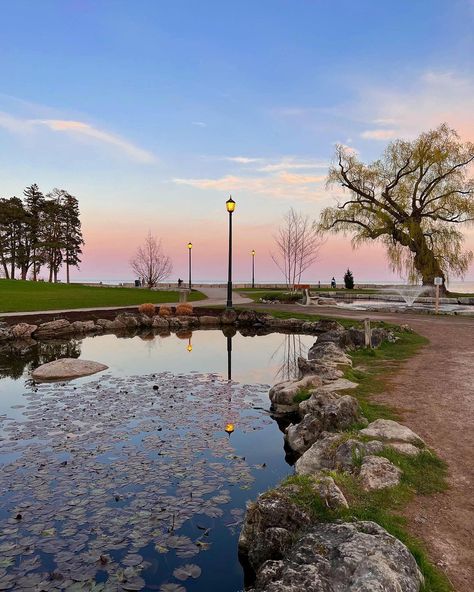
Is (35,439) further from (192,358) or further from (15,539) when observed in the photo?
(192,358)

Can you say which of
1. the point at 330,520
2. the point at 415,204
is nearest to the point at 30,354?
the point at 330,520

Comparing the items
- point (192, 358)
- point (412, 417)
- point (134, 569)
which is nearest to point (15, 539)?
point (134, 569)

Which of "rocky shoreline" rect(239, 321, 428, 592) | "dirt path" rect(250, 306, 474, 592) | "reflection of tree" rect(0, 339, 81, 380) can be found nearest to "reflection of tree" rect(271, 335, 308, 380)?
"dirt path" rect(250, 306, 474, 592)

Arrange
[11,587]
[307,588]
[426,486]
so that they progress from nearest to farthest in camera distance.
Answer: [307,588] < [11,587] < [426,486]

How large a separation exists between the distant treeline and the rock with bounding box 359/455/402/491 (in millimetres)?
71351

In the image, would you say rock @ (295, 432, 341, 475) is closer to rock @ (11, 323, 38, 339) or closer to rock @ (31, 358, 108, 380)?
rock @ (31, 358, 108, 380)

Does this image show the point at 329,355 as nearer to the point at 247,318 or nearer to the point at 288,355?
the point at 288,355

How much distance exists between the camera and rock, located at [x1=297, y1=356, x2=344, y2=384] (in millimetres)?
10664

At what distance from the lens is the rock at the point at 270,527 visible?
4.17 metres

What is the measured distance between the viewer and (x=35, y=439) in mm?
7621

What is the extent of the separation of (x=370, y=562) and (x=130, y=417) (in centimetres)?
640

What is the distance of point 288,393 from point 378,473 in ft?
14.9

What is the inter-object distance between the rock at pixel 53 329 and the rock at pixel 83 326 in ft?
0.76

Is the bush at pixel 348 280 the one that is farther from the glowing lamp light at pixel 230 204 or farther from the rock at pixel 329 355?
the rock at pixel 329 355
